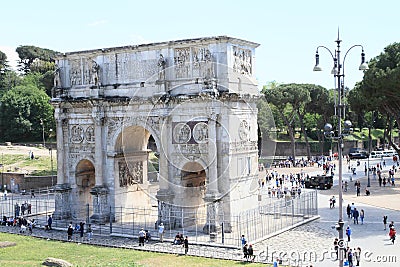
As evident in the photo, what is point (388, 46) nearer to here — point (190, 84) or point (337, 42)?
point (190, 84)

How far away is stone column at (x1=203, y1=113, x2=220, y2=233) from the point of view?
92.2ft

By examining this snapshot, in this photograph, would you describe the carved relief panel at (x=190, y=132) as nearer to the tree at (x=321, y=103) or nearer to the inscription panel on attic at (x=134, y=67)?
the inscription panel on attic at (x=134, y=67)

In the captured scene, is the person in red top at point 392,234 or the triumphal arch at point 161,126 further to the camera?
the triumphal arch at point 161,126

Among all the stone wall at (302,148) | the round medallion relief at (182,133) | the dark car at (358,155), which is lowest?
the dark car at (358,155)

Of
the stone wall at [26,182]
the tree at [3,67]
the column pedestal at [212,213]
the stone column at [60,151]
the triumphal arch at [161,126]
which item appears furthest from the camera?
the tree at [3,67]

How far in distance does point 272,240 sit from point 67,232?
12061mm

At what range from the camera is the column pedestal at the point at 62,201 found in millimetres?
34138

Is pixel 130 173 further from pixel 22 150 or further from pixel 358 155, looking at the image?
pixel 358 155

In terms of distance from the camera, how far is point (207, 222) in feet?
93.3

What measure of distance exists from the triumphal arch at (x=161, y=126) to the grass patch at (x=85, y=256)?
163 inches

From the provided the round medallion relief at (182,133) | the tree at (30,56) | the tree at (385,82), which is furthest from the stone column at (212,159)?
the tree at (30,56)

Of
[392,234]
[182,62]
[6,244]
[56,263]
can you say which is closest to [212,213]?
[182,62]

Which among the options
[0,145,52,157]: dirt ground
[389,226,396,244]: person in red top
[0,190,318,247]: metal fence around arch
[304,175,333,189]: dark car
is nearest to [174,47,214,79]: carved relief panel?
[0,190,318,247]: metal fence around arch

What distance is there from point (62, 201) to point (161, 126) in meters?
9.34
